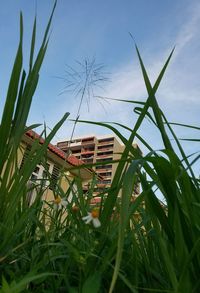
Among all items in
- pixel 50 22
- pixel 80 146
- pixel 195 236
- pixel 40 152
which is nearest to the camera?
pixel 195 236

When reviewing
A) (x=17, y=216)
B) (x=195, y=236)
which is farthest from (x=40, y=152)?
(x=195, y=236)

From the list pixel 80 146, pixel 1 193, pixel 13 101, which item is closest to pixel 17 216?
pixel 1 193

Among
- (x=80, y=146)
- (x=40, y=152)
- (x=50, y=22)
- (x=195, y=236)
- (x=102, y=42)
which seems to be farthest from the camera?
(x=80, y=146)

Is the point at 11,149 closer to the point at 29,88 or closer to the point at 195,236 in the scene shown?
the point at 29,88

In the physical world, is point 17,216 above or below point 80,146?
below

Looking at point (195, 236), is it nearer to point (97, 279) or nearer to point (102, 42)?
point (97, 279)

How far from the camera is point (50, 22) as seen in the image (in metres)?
0.67

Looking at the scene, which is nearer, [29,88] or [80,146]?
[29,88]

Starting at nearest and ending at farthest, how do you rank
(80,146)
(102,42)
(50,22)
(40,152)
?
(40,152), (50,22), (102,42), (80,146)

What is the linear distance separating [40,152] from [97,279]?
264 mm

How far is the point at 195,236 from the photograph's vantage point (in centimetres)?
39

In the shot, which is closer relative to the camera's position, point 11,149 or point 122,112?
point 11,149

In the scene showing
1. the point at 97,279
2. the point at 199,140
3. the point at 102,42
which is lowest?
the point at 97,279

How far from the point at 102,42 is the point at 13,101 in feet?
2.13
